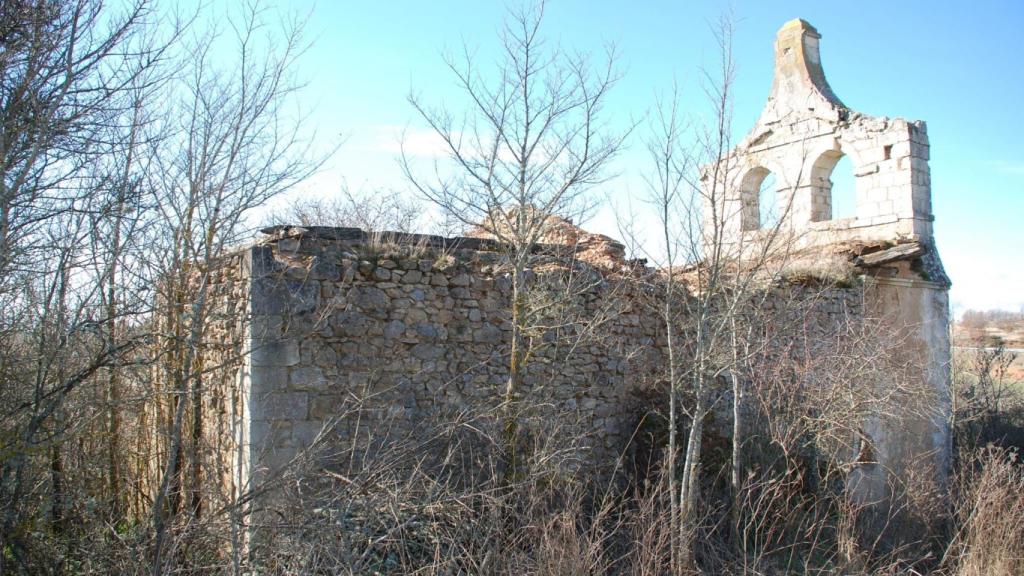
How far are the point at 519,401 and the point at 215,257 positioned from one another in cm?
248

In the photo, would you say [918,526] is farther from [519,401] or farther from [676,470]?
[519,401]

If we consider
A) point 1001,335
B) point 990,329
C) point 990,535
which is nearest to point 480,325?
point 990,535

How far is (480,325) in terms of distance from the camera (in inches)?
264

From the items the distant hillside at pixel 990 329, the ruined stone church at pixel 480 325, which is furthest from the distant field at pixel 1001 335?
the ruined stone church at pixel 480 325

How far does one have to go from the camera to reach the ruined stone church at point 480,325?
5.75 metres

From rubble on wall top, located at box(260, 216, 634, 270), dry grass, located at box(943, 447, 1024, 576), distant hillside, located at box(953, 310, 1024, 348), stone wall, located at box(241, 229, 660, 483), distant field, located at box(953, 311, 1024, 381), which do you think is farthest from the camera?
distant hillside, located at box(953, 310, 1024, 348)

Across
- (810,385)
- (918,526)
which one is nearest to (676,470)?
(810,385)

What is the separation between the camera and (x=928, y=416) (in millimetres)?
9398

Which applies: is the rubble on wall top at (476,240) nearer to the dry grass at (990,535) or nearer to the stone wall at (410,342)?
the stone wall at (410,342)

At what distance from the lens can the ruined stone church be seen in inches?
227

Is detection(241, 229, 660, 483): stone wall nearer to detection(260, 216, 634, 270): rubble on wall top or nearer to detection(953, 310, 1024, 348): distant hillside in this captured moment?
detection(260, 216, 634, 270): rubble on wall top

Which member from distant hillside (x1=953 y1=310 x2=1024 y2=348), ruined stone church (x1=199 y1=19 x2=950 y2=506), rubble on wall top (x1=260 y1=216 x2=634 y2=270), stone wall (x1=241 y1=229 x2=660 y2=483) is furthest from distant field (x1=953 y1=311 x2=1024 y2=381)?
stone wall (x1=241 y1=229 x2=660 y2=483)

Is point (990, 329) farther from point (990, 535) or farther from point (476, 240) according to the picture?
point (476, 240)

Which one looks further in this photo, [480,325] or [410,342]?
[480,325]
